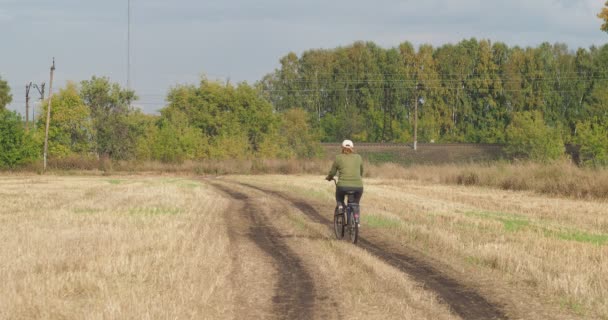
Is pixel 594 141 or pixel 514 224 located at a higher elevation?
pixel 594 141

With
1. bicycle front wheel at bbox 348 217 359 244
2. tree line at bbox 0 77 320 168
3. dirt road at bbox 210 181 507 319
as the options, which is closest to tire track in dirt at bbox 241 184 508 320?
dirt road at bbox 210 181 507 319

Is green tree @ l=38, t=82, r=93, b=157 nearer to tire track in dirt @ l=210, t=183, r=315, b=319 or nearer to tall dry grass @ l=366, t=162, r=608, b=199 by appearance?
tall dry grass @ l=366, t=162, r=608, b=199

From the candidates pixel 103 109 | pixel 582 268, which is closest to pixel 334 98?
pixel 103 109

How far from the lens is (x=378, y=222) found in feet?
62.2

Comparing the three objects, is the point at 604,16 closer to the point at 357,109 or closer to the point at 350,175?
the point at 350,175

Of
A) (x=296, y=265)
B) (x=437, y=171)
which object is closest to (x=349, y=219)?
(x=296, y=265)

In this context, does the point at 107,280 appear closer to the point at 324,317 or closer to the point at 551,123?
the point at 324,317

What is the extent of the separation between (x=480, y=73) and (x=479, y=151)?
1993 centimetres

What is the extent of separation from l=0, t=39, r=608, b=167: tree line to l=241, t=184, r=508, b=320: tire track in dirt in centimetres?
5019

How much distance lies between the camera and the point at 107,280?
10148 millimetres

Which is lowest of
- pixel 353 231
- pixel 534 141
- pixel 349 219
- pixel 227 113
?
pixel 353 231

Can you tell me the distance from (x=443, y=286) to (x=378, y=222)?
345 inches

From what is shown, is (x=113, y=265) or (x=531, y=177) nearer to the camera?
(x=113, y=265)

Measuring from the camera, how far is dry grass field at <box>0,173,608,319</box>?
28.5 ft
